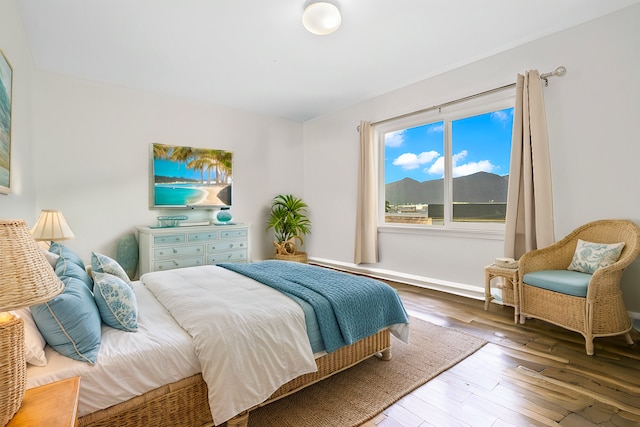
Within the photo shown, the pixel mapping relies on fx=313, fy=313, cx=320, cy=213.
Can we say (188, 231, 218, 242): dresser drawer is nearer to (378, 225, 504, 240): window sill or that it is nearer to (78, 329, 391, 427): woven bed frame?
(378, 225, 504, 240): window sill

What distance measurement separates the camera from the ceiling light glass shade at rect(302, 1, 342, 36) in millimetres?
2449

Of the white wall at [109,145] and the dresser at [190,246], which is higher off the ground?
the white wall at [109,145]

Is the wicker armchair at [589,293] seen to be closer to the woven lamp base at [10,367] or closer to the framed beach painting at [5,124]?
the woven lamp base at [10,367]

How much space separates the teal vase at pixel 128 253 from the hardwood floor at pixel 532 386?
3.70 m

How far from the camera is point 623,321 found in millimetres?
2293

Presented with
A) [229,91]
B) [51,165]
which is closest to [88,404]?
[51,165]

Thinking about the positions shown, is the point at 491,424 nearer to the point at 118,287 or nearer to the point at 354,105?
the point at 118,287

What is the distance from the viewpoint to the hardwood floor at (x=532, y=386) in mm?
1589

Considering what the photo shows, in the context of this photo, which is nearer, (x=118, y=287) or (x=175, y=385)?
(x=175, y=385)

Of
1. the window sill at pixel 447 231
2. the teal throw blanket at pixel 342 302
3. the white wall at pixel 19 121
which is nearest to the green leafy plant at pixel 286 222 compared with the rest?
the window sill at pixel 447 231

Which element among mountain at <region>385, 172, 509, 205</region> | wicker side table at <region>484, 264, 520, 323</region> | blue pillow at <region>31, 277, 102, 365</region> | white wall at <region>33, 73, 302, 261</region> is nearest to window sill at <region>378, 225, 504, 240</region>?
mountain at <region>385, 172, 509, 205</region>

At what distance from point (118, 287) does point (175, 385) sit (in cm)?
57

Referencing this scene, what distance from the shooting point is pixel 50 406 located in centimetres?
94

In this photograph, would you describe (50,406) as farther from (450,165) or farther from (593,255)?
(450,165)
